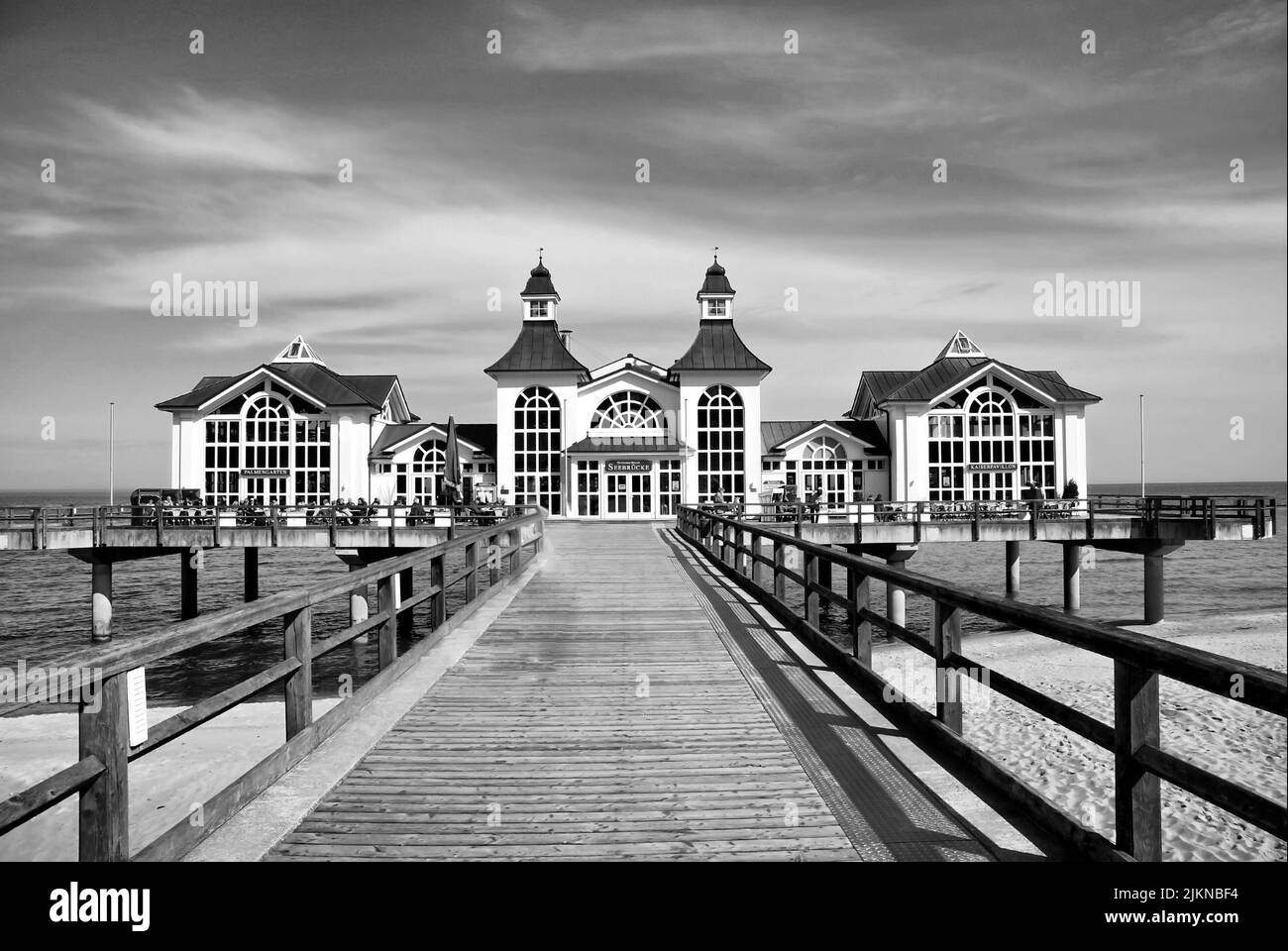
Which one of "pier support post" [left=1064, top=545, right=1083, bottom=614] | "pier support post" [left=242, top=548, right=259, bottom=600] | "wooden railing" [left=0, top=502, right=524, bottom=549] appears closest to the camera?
"wooden railing" [left=0, top=502, right=524, bottom=549]

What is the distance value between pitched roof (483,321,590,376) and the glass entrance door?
5618 millimetres

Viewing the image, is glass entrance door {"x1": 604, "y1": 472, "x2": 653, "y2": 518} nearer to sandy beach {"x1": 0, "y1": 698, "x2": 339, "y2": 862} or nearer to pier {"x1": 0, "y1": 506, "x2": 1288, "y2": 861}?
sandy beach {"x1": 0, "y1": 698, "x2": 339, "y2": 862}

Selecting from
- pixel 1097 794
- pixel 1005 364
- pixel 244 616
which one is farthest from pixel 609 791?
pixel 1005 364

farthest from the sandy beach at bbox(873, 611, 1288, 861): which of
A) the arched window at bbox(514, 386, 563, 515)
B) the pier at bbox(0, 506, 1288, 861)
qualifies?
the arched window at bbox(514, 386, 563, 515)

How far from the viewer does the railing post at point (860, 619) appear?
255 inches

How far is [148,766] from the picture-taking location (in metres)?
11.2

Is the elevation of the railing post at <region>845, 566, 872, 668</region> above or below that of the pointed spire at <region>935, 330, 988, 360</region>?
below

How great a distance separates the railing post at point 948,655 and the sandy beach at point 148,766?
7.75 meters

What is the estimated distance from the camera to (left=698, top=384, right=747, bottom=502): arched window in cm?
4122

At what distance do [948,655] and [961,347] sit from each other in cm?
4629

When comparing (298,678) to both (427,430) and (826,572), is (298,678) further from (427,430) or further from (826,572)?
(427,430)

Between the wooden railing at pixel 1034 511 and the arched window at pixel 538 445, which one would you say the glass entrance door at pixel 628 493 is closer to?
the arched window at pixel 538 445

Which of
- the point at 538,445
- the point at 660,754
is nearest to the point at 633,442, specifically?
the point at 538,445
